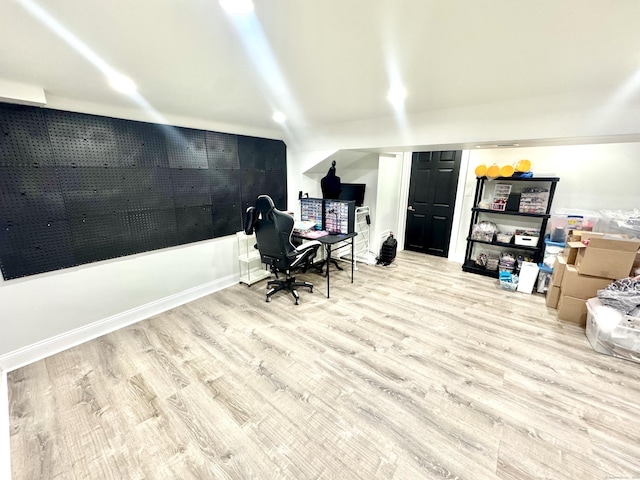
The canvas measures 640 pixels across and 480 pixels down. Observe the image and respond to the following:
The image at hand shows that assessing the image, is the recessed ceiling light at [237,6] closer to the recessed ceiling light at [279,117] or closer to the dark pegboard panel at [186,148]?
the recessed ceiling light at [279,117]

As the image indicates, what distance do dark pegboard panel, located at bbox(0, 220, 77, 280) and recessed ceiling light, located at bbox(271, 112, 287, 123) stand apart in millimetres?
2223

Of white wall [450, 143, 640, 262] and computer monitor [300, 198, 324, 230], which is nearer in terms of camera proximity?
white wall [450, 143, 640, 262]

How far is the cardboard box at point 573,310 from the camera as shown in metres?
2.62

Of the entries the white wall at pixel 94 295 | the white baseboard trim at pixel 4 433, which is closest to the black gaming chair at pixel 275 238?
the white wall at pixel 94 295

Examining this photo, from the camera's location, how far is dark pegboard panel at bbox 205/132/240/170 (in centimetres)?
304

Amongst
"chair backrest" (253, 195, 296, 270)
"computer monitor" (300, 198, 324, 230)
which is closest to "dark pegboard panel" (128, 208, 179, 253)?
"chair backrest" (253, 195, 296, 270)

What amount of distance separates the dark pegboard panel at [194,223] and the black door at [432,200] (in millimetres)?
3708

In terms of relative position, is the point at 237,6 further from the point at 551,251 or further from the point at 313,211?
the point at 551,251

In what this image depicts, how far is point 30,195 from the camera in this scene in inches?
78.5

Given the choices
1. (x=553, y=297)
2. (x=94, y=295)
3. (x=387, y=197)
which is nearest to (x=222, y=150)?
(x=94, y=295)

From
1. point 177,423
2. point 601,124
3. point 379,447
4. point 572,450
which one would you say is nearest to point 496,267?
point 601,124

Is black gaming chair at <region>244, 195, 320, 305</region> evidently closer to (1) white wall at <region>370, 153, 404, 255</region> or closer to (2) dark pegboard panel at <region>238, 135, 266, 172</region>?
(2) dark pegboard panel at <region>238, 135, 266, 172</region>

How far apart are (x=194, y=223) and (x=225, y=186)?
2.02ft

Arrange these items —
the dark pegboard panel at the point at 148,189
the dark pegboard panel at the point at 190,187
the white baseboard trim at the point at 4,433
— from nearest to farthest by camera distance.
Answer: the white baseboard trim at the point at 4,433, the dark pegboard panel at the point at 148,189, the dark pegboard panel at the point at 190,187
